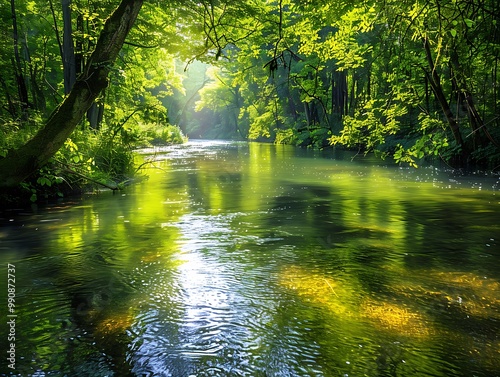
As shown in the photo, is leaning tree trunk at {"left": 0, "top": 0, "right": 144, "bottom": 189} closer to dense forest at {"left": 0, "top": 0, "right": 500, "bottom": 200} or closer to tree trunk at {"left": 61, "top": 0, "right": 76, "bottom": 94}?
dense forest at {"left": 0, "top": 0, "right": 500, "bottom": 200}

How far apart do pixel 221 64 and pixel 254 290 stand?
1111 centimetres

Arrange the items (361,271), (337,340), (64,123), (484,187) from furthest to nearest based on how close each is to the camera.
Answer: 1. (484,187)
2. (64,123)
3. (361,271)
4. (337,340)

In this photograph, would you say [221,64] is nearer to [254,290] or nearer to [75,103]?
[75,103]

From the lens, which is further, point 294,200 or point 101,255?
point 294,200

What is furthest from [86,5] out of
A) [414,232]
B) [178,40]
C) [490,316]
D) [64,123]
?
[490,316]

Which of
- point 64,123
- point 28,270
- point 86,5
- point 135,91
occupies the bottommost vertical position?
point 28,270

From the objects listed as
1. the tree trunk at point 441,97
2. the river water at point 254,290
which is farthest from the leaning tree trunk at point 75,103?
the tree trunk at point 441,97

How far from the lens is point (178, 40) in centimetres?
1484

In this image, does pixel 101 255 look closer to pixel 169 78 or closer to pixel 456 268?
pixel 456 268

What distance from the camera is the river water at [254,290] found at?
3316 millimetres

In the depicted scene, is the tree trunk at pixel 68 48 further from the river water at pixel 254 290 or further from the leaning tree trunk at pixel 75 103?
the leaning tree trunk at pixel 75 103

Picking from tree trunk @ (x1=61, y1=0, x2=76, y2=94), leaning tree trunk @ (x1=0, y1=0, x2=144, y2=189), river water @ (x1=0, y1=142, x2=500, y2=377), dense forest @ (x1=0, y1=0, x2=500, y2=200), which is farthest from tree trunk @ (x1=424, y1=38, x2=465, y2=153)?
tree trunk @ (x1=61, y1=0, x2=76, y2=94)

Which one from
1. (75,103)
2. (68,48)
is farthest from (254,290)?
(68,48)

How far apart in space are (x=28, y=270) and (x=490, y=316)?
5.31 metres
